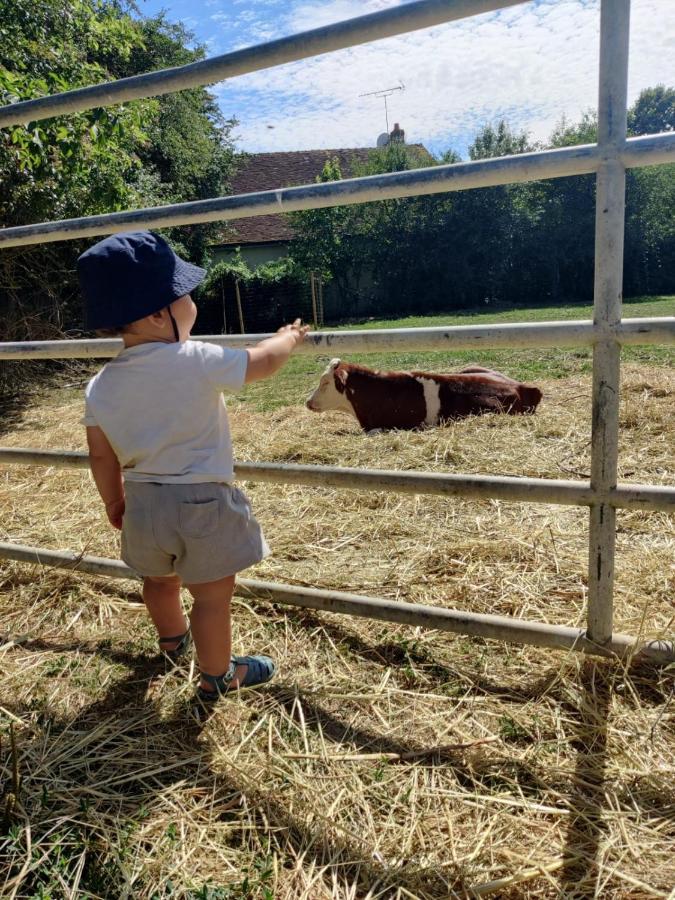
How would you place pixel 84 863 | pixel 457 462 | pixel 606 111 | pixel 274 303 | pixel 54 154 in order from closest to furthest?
pixel 84 863 → pixel 606 111 → pixel 457 462 → pixel 54 154 → pixel 274 303

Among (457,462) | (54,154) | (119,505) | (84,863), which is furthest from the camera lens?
(54,154)

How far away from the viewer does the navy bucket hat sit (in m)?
1.69

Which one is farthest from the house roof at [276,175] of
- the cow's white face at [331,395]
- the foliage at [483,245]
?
the cow's white face at [331,395]

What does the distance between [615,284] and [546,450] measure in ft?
8.98

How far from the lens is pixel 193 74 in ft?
6.76

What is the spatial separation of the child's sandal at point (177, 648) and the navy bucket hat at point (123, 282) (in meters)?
1.04

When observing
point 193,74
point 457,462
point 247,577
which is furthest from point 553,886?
point 457,462

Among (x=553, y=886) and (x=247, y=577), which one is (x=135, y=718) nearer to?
(x=247, y=577)

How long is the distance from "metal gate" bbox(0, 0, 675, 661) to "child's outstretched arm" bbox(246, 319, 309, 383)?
0.09 meters

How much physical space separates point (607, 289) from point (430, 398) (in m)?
3.71

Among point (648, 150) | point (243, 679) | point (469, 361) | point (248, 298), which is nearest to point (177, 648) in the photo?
point (243, 679)

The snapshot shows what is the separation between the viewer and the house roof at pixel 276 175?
28.8 m

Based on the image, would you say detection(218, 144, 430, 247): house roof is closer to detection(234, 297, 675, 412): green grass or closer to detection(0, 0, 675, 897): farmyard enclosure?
detection(234, 297, 675, 412): green grass

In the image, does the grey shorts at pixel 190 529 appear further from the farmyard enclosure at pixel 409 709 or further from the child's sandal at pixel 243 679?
the farmyard enclosure at pixel 409 709
